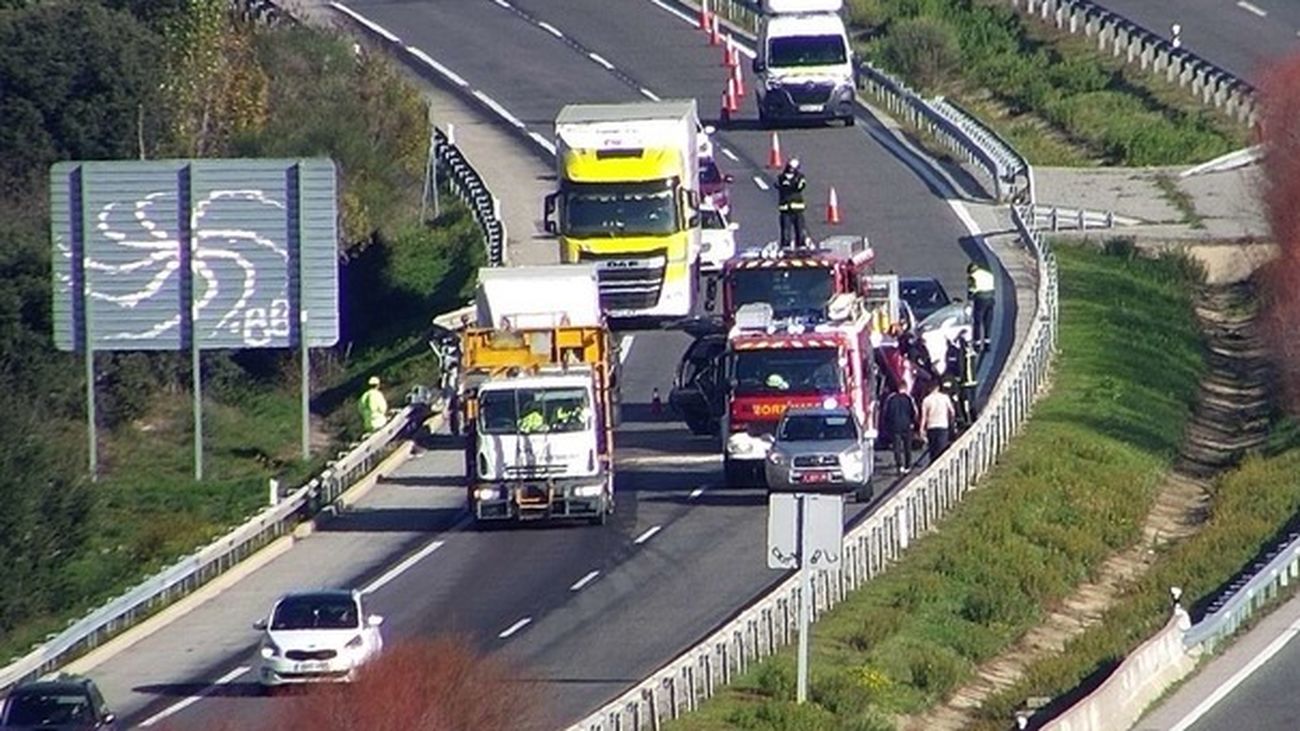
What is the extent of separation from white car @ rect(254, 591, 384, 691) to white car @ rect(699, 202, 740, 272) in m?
20.8

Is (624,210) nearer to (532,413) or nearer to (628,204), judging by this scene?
(628,204)

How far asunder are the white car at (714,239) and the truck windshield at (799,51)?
15.4 metres

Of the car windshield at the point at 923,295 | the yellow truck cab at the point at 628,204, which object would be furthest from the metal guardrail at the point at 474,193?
the car windshield at the point at 923,295

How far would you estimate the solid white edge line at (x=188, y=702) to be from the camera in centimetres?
3522

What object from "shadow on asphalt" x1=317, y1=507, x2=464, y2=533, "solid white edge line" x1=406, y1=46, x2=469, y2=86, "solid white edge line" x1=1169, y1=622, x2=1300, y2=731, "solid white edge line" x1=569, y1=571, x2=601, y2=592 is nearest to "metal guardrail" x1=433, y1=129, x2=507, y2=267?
"solid white edge line" x1=406, y1=46, x2=469, y2=86

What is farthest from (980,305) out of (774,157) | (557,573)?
(774,157)

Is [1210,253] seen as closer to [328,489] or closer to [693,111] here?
[693,111]

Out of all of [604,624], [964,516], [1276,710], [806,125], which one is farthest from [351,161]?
[1276,710]

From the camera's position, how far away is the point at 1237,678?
1469 inches

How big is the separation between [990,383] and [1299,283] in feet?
22.6

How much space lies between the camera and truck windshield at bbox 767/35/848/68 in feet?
237

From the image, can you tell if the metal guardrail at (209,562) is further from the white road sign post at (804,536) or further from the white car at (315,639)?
the white road sign post at (804,536)

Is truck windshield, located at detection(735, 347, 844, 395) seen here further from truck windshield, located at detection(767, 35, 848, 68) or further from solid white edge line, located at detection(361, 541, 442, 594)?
truck windshield, located at detection(767, 35, 848, 68)

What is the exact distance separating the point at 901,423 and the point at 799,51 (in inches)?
1067
